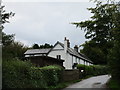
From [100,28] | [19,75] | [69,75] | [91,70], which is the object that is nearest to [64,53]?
[91,70]

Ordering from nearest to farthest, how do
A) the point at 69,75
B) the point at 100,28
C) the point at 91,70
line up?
the point at 100,28 < the point at 69,75 < the point at 91,70

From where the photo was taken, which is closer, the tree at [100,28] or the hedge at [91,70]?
the tree at [100,28]

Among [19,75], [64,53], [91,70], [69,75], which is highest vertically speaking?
[64,53]

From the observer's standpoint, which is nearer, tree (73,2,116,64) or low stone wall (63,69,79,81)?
tree (73,2,116,64)

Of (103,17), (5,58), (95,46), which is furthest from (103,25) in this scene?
(5,58)

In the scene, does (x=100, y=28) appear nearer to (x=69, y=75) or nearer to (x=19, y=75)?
(x=69, y=75)

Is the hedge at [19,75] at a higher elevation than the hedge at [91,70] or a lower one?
higher

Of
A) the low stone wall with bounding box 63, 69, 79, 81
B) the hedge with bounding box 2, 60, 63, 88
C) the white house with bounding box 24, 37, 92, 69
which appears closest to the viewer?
the hedge with bounding box 2, 60, 63, 88

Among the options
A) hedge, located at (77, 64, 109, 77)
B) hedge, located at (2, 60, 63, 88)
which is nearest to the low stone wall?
hedge, located at (77, 64, 109, 77)

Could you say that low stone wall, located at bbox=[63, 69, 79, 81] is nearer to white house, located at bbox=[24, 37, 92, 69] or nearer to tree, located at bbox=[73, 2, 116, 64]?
tree, located at bbox=[73, 2, 116, 64]

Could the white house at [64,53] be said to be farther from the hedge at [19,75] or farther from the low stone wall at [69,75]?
the hedge at [19,75]

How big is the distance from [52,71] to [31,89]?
731 cm

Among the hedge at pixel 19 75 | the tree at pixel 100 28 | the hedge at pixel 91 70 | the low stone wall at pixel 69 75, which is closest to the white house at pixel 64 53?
the hedge at pixel 91 70

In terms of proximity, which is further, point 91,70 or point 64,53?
point 64,53
